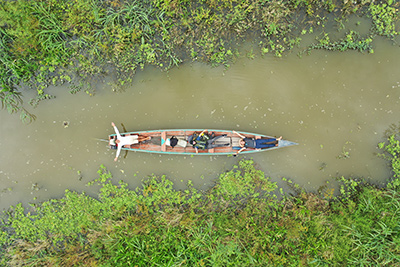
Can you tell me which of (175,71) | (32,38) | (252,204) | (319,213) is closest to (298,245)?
(319,213)

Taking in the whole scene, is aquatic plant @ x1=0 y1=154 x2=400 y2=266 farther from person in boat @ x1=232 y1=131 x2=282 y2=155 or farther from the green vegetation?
person in boat @ x1=232 y1=131 x2=282 y2=155

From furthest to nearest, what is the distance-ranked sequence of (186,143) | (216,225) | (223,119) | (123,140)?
1. (223,119)
2. (216,225)
3. (186,143)
4. (123,140)

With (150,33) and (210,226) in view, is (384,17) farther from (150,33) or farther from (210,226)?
(210,226)

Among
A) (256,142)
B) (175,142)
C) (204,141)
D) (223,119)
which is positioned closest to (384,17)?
(256,142)

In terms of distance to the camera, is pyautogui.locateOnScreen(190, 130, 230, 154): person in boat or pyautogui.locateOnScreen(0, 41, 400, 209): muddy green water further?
pyautogui.locateOnScreen(0, 41, 400, 209): muddy green water

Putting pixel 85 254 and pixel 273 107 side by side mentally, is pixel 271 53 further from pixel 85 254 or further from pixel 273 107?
pixel 85 254

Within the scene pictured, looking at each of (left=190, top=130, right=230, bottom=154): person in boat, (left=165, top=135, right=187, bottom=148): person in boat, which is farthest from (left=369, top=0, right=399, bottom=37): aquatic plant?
(left=165, top=135, right=187, bottom=148): person in boat
